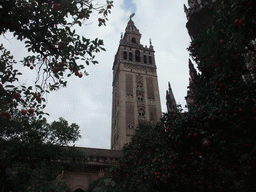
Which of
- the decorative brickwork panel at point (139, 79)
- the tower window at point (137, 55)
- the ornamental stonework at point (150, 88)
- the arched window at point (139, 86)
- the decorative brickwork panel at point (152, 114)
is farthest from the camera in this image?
the tower window at point (137, 55)

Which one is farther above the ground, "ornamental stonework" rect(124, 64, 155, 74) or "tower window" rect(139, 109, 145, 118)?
"ornamental stonework" rect(124, 64, 155, 74)

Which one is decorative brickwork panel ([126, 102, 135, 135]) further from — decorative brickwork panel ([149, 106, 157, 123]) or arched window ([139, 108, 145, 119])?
decorative brickwork panel ([149, 106, 157, 123])

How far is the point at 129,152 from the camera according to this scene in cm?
1209

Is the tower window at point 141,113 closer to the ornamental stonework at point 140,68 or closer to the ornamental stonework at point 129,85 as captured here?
the ornamental stonework at point 129,85

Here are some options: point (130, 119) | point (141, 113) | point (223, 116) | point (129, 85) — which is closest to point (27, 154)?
point (223, 116)

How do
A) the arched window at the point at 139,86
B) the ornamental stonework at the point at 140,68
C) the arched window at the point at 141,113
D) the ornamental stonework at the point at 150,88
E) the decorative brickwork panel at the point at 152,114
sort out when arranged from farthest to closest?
the ornamental stonework at the point at 140,68
the arched window at the point at 139,86
the ornamental stonework at the point at 150,88
the decorative brickwork panel at the point at 152,114
the arched window at the point at 141,113

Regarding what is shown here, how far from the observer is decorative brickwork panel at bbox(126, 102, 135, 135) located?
3162cm

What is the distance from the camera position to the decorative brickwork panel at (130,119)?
104 feet

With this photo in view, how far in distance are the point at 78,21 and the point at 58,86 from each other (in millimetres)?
1531

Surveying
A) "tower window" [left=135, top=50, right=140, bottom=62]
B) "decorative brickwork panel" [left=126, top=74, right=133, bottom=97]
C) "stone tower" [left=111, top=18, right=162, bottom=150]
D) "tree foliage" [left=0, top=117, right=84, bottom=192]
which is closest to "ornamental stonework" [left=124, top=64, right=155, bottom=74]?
"stone tower" [left=111, top=18, right=162, bottom=150]

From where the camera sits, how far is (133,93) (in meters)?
36.3

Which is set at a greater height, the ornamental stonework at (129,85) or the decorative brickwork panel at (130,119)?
the ornamental stonework at (129,85)

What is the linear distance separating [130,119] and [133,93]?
542 cm

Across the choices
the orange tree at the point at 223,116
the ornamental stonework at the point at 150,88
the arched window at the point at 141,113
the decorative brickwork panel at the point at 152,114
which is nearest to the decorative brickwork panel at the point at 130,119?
the arched window at the point at 141,113
